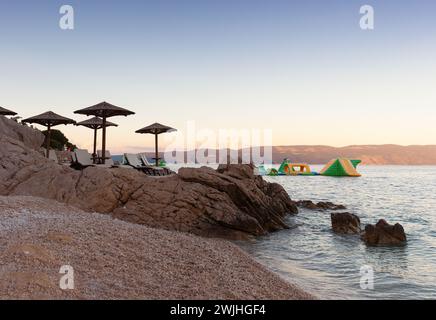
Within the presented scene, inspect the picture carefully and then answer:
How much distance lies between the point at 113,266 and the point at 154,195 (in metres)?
8.61

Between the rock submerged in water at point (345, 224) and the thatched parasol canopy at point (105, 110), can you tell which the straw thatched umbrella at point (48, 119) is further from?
the rock submerged in water at point (345, 224)

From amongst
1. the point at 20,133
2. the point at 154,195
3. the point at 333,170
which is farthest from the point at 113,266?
the point at 333,170

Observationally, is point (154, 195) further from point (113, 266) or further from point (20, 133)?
point (20, 133)

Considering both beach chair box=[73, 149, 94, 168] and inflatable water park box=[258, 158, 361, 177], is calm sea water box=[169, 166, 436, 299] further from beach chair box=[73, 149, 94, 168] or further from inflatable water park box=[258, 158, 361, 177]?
inflatable water park box=[258, 158, 361, 177]

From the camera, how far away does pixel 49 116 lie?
79.5 ft

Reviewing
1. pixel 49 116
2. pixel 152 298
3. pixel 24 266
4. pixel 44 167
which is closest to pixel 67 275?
pixel 24 266

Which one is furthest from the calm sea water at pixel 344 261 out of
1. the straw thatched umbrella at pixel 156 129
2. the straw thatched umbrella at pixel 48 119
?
the straw thatched umbrella at pixel 48 119

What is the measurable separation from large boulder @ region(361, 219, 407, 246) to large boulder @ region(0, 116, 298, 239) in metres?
4.01

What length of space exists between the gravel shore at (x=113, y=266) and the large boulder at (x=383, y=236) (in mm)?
7497

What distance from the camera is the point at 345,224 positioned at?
16.5 metres

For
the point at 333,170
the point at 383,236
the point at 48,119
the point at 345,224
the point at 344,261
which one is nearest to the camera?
the point at 344,261

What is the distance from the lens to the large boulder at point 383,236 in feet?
45.6

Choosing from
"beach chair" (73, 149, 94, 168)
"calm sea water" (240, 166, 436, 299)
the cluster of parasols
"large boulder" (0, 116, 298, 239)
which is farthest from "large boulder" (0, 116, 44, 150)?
"calm sea water" (240, 166, 436, 299)

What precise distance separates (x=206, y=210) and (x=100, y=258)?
8.08 m
